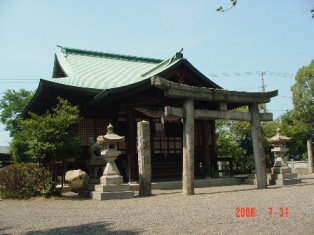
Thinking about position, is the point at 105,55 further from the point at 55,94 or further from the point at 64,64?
the point at 55,94

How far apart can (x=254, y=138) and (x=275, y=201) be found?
460 centimetres

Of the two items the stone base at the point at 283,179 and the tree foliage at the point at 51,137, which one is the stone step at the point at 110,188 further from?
the stone base at the point at 283,179

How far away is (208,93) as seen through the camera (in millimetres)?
12453

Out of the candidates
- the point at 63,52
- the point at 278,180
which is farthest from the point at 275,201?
the point at 63,52

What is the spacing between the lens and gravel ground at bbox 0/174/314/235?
5.93 metres

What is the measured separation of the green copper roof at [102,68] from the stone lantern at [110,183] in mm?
3847

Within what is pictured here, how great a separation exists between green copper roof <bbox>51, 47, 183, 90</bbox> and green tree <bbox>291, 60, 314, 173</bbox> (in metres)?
14.8

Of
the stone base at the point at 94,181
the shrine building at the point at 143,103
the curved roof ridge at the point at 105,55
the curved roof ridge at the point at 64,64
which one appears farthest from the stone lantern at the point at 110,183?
the curved roof ridge at the point at 105,55

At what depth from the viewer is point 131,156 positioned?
14.3m

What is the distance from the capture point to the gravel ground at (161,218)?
5930 mm

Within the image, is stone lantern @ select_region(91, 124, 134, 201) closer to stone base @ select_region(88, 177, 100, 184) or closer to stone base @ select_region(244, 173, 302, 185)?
stone base @ select_region(88, 177, 100, 184)

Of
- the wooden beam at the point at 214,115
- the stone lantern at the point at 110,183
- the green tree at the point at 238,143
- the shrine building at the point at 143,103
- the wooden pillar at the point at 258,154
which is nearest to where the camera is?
the stone lantern at the point at 110,183

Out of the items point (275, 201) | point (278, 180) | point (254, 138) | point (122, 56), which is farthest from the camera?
point (122, 56)

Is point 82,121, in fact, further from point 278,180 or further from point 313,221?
point 313,221
